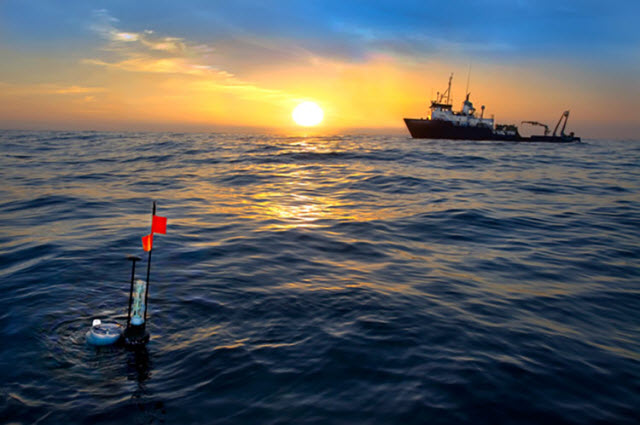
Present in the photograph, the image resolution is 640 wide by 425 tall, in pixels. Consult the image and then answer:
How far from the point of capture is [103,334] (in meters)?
5.55

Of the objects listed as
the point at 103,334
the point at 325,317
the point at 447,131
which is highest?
the point at 447,131

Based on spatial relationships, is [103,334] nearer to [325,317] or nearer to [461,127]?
[325,317]

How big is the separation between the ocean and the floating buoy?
0.21m

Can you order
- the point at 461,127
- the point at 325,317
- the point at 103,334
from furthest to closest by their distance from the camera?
1. the point at 461,127
2. the point at 325,317
3. the point at 103,334

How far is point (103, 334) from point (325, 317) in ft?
11.7

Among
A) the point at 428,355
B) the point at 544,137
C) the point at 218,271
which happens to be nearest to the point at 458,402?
the point at 428,355

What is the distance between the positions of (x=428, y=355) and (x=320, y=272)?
13.1 ft

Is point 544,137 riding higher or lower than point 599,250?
higher

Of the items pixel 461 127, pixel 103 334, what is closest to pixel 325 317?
pixel 103 334

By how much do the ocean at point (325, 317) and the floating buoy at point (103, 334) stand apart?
0.69 ft

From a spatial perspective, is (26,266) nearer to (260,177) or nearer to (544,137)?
(260,177)

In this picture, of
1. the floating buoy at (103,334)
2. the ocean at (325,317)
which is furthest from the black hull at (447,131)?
the floating buoy at (103,334)

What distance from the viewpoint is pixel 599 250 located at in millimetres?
12000

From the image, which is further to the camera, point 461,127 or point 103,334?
point 461,127
